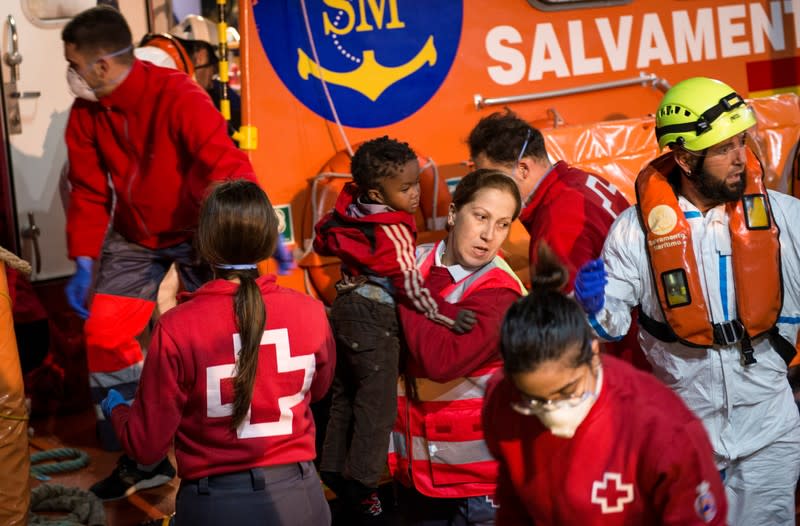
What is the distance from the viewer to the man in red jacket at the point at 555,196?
3.87 meters

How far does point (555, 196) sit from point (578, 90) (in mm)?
2071

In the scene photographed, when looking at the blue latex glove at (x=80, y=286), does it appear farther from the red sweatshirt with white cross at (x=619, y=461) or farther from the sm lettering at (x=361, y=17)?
the red sweatshirt with white cross at (x=619, y=461)

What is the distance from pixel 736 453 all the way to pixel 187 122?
271cm

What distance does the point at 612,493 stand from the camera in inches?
88.3

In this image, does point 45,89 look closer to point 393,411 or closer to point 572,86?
point 572,86

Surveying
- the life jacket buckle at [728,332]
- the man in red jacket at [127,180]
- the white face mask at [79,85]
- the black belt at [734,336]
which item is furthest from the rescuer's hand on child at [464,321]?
the white face mask at [79,85]

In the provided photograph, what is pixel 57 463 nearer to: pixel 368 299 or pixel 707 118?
pixel 368 299

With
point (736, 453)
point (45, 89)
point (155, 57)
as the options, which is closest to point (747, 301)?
point (736, 453)

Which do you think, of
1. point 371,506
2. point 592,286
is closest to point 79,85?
point 371,506

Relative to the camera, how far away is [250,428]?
2.90 metres

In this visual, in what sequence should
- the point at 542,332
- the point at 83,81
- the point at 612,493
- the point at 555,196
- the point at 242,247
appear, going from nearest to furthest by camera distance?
the point at 542,332
the point at 612,493
the point at 242,247
the point at 555,196
the point at 83,81

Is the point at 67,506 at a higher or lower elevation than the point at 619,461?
lower

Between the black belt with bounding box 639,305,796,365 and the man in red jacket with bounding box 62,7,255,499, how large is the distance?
1946 mm

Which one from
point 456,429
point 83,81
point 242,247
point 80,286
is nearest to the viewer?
point 242,247
